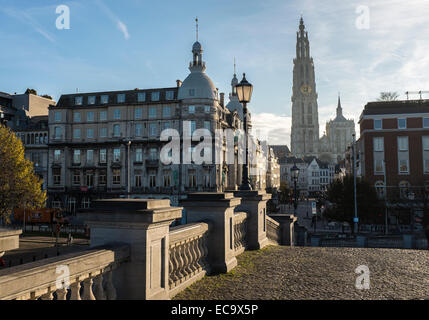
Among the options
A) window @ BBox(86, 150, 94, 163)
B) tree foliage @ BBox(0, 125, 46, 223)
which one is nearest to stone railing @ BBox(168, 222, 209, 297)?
tree foliage @ BBox(0, 125, 46, 223)

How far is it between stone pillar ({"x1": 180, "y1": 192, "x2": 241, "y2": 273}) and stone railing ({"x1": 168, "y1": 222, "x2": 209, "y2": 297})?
27 centimetres

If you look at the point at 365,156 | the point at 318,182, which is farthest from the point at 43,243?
the point at 318,182

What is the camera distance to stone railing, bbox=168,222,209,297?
6324 millimetres

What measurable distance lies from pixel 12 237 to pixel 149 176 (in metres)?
47.5

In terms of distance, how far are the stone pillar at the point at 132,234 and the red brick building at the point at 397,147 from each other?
42596 mm

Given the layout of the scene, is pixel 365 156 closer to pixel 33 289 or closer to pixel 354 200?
pixel 354 200

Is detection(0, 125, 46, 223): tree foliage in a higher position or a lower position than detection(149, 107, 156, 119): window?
lower

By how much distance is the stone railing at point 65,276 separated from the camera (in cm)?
328

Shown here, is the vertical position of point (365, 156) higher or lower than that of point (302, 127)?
lower

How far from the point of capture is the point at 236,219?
978 centimetres

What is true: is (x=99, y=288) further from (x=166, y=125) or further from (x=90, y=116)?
(x=90, y=116)

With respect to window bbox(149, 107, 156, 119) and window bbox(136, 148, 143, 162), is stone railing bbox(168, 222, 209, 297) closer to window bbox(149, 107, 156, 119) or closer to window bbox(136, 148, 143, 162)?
window bbox(136, 148, 143, 162)

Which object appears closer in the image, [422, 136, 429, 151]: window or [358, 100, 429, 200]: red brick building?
[358, 100, 429, 200]: red brick building

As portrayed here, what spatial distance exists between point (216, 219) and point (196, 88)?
1752 inches
